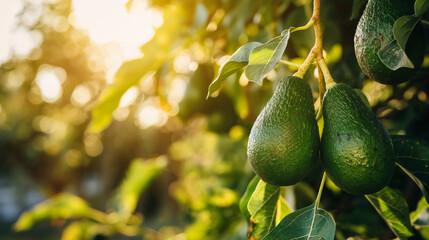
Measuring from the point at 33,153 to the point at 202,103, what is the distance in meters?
19.6

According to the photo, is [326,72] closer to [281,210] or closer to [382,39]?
[382,39]

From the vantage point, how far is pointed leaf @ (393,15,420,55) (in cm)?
59

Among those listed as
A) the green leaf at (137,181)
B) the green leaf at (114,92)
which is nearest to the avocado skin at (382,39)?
the green leaf at (114,92)

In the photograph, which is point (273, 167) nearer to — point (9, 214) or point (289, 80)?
point (289, 80)

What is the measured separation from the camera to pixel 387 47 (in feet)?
2.04

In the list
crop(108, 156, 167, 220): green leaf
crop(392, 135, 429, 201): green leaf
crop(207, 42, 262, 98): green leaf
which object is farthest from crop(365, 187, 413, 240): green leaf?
crop(108, 156, 167, 220): green leaf

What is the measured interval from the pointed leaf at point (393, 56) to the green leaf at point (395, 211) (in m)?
0.32

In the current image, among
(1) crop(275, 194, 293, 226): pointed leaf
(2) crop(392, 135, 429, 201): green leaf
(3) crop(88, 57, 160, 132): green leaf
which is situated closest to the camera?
(2) crop(392, 135, 429, 201): green leaf

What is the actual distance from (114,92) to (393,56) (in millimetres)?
1017

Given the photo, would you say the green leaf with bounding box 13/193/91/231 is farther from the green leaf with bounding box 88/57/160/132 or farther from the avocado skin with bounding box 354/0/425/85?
the avocado skin with bounding box 354/0/425/85

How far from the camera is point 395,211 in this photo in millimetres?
771

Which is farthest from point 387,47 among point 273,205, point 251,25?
point 251,25

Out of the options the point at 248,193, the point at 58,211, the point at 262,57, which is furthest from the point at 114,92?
the point at 58,211

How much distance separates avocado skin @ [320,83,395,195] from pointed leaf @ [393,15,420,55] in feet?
0.41
